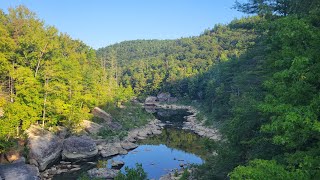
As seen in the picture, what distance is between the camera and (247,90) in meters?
29.2

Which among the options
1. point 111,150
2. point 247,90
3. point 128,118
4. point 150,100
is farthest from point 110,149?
point 150,100

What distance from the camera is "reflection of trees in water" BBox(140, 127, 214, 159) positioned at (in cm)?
4117

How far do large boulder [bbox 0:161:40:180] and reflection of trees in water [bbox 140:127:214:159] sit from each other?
20.6 meters

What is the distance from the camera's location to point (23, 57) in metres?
37.8

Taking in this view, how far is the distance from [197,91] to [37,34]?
7085 centimetres

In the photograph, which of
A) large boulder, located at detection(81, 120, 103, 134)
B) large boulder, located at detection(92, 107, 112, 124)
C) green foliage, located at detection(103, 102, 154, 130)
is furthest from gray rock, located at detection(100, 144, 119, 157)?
large boulder, located at detection(92, 107, 112, 124)

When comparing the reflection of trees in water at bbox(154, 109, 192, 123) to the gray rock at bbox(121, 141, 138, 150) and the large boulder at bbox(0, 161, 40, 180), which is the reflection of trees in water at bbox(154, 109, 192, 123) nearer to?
the gray rock at bbox(121, 141, 138, 150)

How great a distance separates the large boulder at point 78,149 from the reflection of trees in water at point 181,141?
11907mm

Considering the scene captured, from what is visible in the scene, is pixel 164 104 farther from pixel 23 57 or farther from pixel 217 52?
pixel 23 57

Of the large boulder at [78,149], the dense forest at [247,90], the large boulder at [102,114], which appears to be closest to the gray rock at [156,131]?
the large boulder at [102,114]

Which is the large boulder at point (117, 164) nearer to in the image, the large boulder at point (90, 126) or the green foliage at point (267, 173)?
the large boulder at point (90, 126)

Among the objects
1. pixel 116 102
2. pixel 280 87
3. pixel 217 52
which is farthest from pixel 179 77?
pixel 280 87

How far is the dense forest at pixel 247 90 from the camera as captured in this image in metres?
9.59

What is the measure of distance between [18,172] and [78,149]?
380 inches
